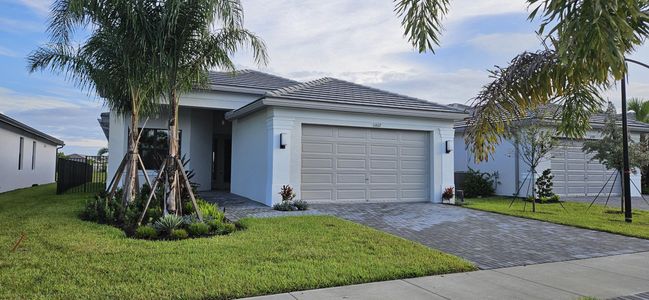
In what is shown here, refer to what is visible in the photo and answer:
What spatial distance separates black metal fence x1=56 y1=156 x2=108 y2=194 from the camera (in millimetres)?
17406

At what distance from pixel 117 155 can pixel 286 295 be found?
42.9 ft

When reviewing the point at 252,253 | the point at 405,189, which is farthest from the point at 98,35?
the point at 405,189

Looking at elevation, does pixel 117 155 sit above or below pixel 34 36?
below

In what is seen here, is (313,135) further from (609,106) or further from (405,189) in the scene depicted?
(609,106)

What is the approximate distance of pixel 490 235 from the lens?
29.5 ft

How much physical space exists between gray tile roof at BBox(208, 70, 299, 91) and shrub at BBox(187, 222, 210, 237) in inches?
336

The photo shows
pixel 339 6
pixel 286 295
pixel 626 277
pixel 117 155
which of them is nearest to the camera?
pixel 286 295

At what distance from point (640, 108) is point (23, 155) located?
33932mm

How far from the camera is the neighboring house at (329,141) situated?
12.9 meters

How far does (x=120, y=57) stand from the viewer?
923 centimetres

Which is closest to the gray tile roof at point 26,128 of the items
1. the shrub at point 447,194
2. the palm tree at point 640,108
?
the shrub at point 447,194

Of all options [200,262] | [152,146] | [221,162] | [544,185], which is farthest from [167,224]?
[544,185]

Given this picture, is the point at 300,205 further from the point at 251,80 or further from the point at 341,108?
the point at 251,80

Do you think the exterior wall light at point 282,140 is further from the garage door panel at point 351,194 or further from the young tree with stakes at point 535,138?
the young tree with stakes at point 535,138
